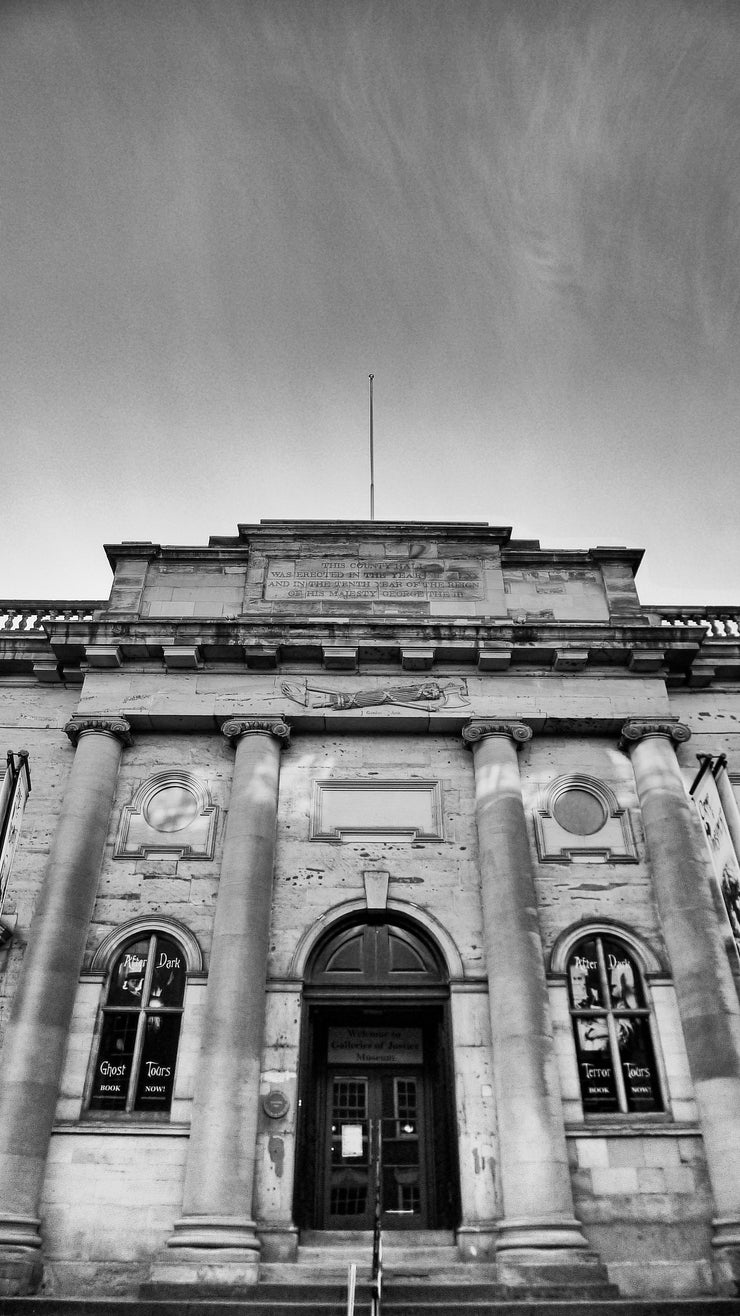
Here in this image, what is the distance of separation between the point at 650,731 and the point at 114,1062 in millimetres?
9656

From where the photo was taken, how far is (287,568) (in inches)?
663

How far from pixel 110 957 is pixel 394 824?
4723mm

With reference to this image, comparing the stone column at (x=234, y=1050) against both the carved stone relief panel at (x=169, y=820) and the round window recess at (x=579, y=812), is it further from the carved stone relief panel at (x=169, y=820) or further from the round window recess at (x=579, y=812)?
the round window recess at (x=579, y=812)

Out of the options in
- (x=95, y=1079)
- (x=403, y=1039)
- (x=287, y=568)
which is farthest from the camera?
(x=287, y=568)

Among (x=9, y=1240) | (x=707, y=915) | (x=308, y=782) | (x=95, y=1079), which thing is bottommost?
(x=9, y=1240)

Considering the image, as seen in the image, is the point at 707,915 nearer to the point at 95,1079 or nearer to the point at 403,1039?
the point at 403,1039

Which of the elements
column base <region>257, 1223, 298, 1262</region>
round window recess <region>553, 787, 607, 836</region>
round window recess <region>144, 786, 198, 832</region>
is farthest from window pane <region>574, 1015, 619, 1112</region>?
round window recess <region>144, 786, 198, 832</region>

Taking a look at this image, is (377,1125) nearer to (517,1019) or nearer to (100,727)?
(517,1019)

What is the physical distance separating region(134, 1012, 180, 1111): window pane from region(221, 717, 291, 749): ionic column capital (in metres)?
4.36

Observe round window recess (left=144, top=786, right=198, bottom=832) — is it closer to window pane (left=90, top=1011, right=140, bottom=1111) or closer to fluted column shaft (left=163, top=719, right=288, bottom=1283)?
fluted column shaft (left=163, top=719, right=288, bottom=1283)

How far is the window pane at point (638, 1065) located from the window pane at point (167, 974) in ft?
20.9

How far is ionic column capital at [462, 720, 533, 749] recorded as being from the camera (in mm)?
14609

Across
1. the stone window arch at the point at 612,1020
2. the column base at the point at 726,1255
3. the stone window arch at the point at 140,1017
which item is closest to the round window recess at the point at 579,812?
the stone window arch at the point at 612,1020

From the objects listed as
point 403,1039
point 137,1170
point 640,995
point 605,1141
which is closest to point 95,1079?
point 137,1170
